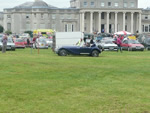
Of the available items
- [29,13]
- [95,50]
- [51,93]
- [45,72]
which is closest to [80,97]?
[51,93]

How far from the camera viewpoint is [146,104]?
1097 cm

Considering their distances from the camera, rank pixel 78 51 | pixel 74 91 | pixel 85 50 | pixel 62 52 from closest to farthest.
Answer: pixel 74 91
pixel 78 51
pixel 85 50
pixel 62 52

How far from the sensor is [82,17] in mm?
118375

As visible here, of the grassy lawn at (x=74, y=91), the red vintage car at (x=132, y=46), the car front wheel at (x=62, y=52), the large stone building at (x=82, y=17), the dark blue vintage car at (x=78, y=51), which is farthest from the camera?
the large stone building at (x=82, y=17)

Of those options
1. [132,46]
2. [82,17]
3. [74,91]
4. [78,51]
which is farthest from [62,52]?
[82,17]

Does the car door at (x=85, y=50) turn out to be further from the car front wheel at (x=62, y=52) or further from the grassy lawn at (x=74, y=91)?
the grassy lawn at (x=74, y=91)

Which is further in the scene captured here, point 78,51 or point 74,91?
point 78,51

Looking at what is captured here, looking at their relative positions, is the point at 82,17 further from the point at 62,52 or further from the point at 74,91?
the point at 74,91

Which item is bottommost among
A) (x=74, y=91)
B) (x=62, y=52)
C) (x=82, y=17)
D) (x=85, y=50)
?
(x=74, y=91)

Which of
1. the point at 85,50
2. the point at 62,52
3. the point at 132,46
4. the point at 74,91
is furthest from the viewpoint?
the point at 132,46

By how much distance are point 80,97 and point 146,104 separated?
2130 millimetres

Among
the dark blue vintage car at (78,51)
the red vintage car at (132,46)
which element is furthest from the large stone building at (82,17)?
the dark blue vintage car at (78,51)

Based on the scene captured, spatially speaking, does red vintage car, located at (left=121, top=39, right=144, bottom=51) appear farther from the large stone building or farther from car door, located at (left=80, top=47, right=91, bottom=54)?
the large stone building

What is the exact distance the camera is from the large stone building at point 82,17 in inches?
4663
